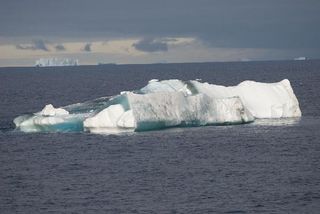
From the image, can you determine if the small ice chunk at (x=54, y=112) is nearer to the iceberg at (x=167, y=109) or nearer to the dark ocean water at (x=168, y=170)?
the iceberg at (x=167, y=109)

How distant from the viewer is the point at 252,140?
2504 inches

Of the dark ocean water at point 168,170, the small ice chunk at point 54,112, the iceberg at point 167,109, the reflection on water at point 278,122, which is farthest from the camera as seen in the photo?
the reflection on water at point 278,122

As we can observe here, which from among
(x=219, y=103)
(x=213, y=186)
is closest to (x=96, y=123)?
(x=219, y=103)

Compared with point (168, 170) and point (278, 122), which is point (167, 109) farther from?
point (168, 170)

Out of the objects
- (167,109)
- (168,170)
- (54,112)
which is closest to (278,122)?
(167,109)

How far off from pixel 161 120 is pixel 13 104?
4007cm

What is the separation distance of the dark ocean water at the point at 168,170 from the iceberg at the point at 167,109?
3.07ft

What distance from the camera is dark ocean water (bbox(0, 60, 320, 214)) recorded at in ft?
139

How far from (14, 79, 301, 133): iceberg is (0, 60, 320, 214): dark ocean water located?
94 centimetres

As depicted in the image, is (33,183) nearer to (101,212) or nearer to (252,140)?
(101,212)

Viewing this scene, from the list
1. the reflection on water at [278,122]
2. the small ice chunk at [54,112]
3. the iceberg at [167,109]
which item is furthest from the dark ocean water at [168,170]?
the small ice chunk at [54,112]

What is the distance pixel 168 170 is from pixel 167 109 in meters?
14.6

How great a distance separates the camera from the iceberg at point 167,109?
65250 millimetres

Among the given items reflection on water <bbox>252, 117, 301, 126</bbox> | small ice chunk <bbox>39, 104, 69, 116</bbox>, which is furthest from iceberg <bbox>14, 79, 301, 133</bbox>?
reflection on water <bbox>252, 117, 301, 126</bbox>
